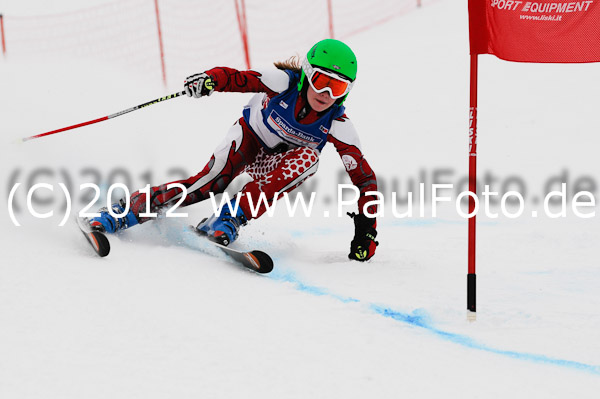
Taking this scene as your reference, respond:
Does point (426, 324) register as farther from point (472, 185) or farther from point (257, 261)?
point (257, 261)

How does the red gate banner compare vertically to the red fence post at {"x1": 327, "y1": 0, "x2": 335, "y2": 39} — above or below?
below

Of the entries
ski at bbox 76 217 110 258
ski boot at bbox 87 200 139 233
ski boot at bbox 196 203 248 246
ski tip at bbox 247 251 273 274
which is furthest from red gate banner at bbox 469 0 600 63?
ski boot at bbox 87 200 139 233

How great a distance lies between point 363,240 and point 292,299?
1.02m

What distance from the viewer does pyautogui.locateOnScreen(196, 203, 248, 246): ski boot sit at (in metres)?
3.79

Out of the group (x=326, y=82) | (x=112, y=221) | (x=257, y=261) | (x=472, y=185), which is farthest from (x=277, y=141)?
(x=472, y=185)

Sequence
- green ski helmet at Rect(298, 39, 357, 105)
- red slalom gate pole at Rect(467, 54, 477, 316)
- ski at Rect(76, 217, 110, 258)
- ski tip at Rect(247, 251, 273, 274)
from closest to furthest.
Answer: red slalom gate pole at Rect(467, 54, 477, 316), ski at Rect(76, 217, 110, 258), ski tip at Rect(247, 251, 273, 274), green ski helmet at Rect(298, 39, 357, 105)

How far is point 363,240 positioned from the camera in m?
3.98

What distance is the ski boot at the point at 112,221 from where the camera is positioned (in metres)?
3.73

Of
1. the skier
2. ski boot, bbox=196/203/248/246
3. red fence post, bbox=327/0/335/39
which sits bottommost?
ski boot, bbox=196/203/248/246

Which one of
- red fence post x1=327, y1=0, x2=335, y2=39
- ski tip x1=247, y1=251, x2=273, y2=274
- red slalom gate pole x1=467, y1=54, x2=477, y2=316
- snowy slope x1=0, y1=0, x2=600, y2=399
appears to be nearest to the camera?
snowy slope x1=0, y1=0, x2=600, y2=399

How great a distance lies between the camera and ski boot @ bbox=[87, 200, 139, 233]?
3.73 meters

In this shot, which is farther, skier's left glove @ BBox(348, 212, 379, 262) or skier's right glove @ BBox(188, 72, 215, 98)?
skier's left glove @ BBox(348, 212, 379, 262)

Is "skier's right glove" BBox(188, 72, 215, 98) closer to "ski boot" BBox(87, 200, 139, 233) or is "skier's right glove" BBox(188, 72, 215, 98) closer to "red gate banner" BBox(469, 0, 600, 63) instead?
"ski boot" BBox(87, 200, 139, 233)

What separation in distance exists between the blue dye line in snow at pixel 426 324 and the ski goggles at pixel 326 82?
1.02 meters
